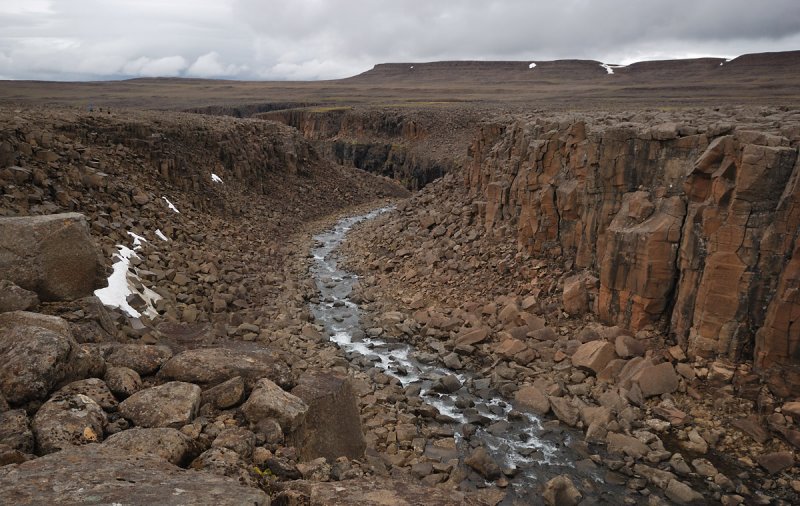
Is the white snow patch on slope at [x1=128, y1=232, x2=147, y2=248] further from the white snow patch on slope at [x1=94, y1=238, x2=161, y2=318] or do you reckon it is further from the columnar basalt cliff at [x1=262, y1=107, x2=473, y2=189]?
the columnar basalt cliff at [x1=262, y1=107, x2=473, y2=189]

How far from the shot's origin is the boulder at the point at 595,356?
19.3 m

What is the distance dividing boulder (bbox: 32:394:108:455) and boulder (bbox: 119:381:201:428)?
436 millimetres

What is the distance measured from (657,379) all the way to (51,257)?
17283mm

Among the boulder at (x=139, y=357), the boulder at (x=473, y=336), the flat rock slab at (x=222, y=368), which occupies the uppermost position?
the boulder at (x=139, y=357)

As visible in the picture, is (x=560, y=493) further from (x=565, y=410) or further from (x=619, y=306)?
(x=619, y=306)

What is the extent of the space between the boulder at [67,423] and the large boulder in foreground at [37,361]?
386 millimetres

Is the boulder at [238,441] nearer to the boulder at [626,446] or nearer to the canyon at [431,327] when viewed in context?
the canyon at [431,327]

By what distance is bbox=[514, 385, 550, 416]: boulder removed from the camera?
17859 millimetres

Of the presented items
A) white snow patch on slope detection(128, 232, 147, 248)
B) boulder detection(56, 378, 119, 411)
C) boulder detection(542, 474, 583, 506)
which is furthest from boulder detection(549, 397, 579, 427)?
white snow patch on slope detection(128, 232, 147, 248)

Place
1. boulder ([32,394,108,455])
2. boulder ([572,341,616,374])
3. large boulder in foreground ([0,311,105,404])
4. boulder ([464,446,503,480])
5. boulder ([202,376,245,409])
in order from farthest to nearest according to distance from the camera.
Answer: boulder ([572,341,616,374]) < boulder ([464,446,503,480]) < boulder ([202,376,245,409]) < large boulder in foreground ([0,311,105,404]) < boulder ([32,394,108,455])

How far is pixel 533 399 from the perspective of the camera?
18.2 metres

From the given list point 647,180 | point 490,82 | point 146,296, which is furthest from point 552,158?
point 490,82

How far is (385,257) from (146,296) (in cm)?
1535

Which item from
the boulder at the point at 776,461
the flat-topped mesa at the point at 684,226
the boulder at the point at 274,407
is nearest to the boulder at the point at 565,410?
the flat-topped mesa at the point at 684,226
